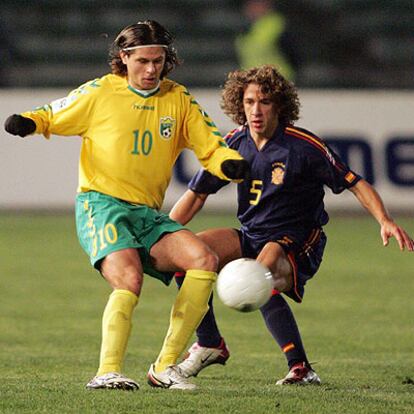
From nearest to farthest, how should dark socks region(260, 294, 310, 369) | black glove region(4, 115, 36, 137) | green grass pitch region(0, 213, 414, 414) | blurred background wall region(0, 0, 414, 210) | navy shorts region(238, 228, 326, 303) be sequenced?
green grass pitch region(0, 213, 414, 414), black glove region(4, 115, 36, 137), dark socks region(260, 294, 310, 369), navy shorts region(238, 228, 326, 303), blurred background wall region(0, 0, 414, 210)

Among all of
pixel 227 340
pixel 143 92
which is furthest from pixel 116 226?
pixel 227 340

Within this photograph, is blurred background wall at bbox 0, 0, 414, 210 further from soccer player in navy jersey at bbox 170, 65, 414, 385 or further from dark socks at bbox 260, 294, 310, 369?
dark socks at bbox 260, 294, 310, 369

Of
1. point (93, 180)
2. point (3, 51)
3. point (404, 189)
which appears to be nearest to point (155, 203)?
point (93, 180)

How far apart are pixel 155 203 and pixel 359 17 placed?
1302 cm

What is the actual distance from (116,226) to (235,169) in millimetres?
633

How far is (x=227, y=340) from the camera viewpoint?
8109 millimetres

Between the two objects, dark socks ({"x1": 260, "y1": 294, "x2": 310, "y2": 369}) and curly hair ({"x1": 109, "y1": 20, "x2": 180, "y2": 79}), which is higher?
curly hair ({"x1": 109, "y1": 20, "x2": 180, "y2": 79})

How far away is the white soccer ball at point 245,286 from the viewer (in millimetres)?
5902

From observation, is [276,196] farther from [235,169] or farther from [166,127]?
[166,127]

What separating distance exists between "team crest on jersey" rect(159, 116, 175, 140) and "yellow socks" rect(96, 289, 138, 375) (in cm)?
85

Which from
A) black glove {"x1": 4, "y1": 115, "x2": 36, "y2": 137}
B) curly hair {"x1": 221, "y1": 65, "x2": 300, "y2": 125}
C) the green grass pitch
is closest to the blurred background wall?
the green grass pitch

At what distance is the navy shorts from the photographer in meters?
6.61

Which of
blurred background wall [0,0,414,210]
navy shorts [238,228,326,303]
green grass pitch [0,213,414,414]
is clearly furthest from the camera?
blurred background wall [0,0,414,210]

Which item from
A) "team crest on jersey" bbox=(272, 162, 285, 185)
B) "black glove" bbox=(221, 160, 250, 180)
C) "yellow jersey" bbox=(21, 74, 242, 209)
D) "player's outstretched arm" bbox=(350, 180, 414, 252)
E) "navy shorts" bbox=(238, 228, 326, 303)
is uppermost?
"yellow jersey" bbox=(21, 74, 242, 209)
